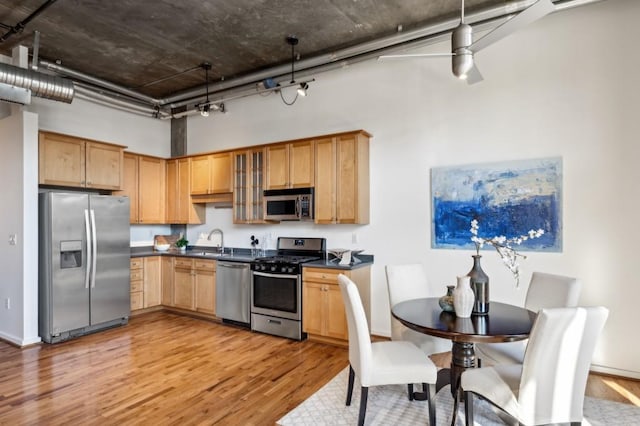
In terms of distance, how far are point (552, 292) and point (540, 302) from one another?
0.47ft

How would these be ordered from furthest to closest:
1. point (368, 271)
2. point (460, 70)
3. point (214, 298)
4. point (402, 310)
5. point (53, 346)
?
point (214, 298) → point (368, 271) → point (53, 346) → point (402, 310) → point (460, 70)

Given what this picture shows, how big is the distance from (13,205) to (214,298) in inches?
107

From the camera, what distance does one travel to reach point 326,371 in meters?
3.48

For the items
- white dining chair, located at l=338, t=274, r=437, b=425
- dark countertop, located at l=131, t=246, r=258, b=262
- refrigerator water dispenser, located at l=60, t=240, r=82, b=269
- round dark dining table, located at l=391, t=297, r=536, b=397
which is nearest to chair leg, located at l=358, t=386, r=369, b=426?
white dining chair, located at l=338, t=274, r=437, b=425

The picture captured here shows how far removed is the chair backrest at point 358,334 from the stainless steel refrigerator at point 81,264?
3781mm

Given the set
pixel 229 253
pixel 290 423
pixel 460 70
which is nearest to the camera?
pixel 460 70

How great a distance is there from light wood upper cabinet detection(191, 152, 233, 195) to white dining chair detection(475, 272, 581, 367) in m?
4.04

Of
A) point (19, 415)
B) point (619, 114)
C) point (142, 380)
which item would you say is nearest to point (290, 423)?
point (142, 380)

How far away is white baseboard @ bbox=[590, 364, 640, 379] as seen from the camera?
10.7 feet

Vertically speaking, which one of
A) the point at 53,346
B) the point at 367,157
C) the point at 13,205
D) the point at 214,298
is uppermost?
the point at 367,157

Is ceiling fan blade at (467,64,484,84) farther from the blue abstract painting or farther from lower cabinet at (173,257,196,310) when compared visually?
lower cabinet at (173,257,196,310)

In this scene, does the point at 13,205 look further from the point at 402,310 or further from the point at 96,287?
the point at 402,310

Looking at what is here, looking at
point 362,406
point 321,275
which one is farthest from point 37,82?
point 362,406

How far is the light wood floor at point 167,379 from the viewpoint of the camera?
273cm
